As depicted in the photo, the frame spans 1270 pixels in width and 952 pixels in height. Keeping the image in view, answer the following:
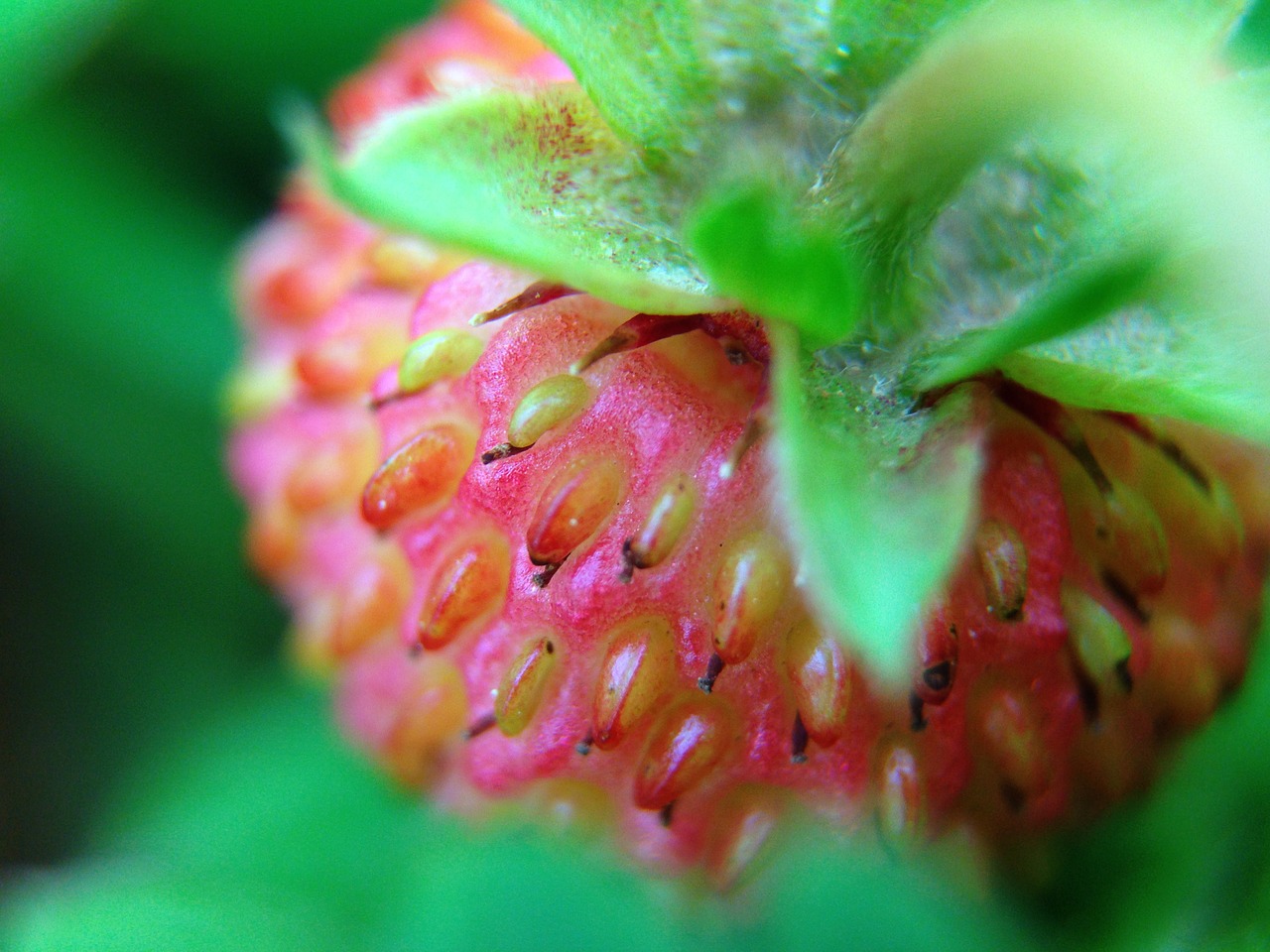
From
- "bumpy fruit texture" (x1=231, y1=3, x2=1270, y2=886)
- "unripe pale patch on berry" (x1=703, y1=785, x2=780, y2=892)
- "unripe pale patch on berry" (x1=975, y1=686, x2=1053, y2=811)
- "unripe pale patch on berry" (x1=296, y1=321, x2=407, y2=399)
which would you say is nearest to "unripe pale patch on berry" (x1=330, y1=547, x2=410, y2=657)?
"bumpy fruit texture" (x1=231, y1=3, x2=1270, y2=886)

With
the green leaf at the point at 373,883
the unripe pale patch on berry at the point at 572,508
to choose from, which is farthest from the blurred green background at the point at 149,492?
the unripe pale patch on berry at the point at 572,508

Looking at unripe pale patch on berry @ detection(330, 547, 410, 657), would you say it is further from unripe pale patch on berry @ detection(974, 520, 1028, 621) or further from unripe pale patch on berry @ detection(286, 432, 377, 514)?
unripe pale patch on berry @ detection(974, 520, 1028, 621)

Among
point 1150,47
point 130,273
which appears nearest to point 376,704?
point 1150,47

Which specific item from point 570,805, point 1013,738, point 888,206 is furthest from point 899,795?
point 888,206

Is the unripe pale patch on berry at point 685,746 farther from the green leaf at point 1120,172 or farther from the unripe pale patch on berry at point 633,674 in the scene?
the green leaf at point 1120,172

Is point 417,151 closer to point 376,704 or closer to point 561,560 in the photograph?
point 561,560

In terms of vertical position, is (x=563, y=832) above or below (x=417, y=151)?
below

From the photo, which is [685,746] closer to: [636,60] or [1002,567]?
[1002,567]
